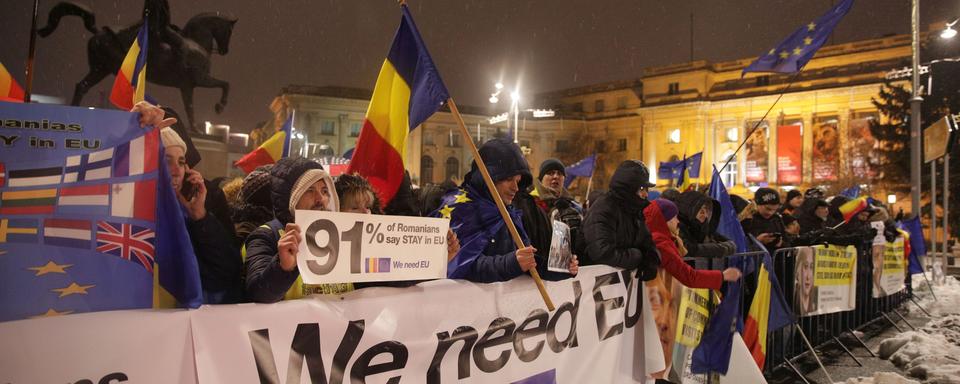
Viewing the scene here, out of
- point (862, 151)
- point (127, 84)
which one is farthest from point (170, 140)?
point (862, 151)

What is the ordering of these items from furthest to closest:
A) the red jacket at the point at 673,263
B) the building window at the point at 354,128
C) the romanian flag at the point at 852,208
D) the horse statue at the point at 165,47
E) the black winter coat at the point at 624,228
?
the building window at the point at 354,128, the horse statue at the point at 165,47, the romanian flag at the point at 852,208, the red jacket at the point at 673,263, the black winter coat at the point at 624,228

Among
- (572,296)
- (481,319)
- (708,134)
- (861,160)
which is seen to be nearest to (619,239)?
(572,296)

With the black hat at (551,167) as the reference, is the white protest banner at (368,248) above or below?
below

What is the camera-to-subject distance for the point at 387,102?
3799 millimetres

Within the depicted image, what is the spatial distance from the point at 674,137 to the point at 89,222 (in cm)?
7512

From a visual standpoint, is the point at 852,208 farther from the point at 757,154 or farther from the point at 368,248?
the point at 757,154

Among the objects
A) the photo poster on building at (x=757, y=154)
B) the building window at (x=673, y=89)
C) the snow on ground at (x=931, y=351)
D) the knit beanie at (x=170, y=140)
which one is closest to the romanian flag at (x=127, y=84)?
the knit beanie at (x=170, y=140)

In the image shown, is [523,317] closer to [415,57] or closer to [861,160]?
[415,57]

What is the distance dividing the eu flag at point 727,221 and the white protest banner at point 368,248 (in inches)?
164

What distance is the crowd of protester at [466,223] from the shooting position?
2.75 metres

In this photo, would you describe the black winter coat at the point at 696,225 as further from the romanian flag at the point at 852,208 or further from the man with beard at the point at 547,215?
the romanian flag at the point at 852,208

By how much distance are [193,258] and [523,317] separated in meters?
1.96

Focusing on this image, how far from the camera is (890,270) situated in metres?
10.1

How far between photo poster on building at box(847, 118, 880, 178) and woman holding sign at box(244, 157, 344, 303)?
57.2m
